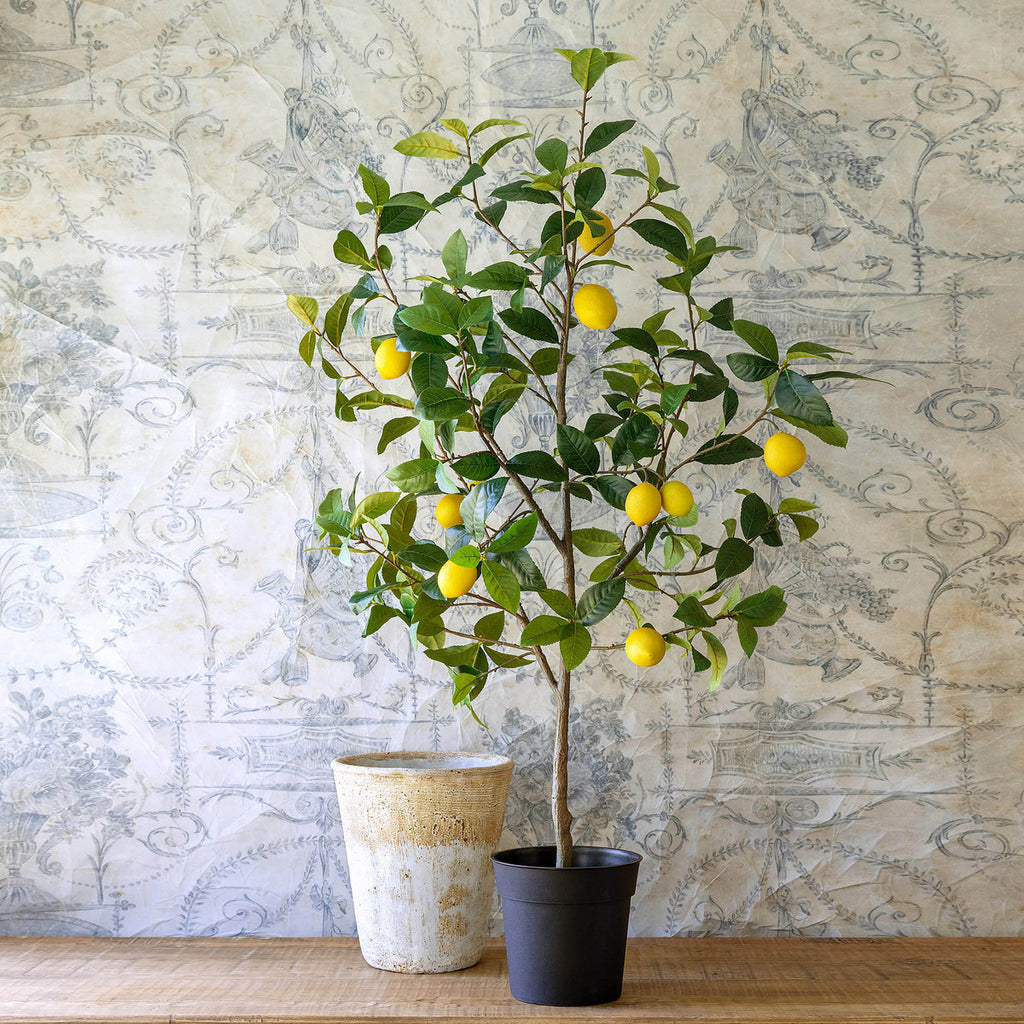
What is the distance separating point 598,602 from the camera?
3.37 feet

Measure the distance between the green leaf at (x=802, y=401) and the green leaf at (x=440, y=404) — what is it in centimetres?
32

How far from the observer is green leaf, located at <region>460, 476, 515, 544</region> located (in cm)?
101

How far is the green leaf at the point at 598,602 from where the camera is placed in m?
1.02

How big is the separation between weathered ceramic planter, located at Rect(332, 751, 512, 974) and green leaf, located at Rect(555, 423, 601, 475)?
15.7 inches

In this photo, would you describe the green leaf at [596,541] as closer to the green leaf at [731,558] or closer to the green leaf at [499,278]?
the green leaf at [731,558]

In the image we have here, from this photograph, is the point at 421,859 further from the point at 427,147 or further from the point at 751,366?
the point at 427,147

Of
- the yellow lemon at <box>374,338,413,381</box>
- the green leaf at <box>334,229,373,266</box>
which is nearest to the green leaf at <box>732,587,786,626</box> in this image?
the yellow lemon at <box>374,338,413,381</box>

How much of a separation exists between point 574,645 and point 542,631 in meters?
0.04

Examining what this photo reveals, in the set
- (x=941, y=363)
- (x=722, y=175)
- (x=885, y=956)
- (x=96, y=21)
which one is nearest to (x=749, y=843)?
(x=885, y=956)

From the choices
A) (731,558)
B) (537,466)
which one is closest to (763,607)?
(731,558)

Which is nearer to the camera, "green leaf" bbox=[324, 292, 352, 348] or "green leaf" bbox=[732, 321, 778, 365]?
"green leaf" bbox=[732, 321, 778, 365]

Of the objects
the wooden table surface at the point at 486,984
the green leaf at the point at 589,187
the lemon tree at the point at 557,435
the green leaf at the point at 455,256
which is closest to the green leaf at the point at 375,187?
the lemon tree at the point at 557,435

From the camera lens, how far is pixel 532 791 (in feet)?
4.42

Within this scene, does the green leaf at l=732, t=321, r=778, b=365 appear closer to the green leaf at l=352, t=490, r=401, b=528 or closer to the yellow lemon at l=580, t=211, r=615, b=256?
the yellow lemon at l=580, t=211, r=615, b=256
